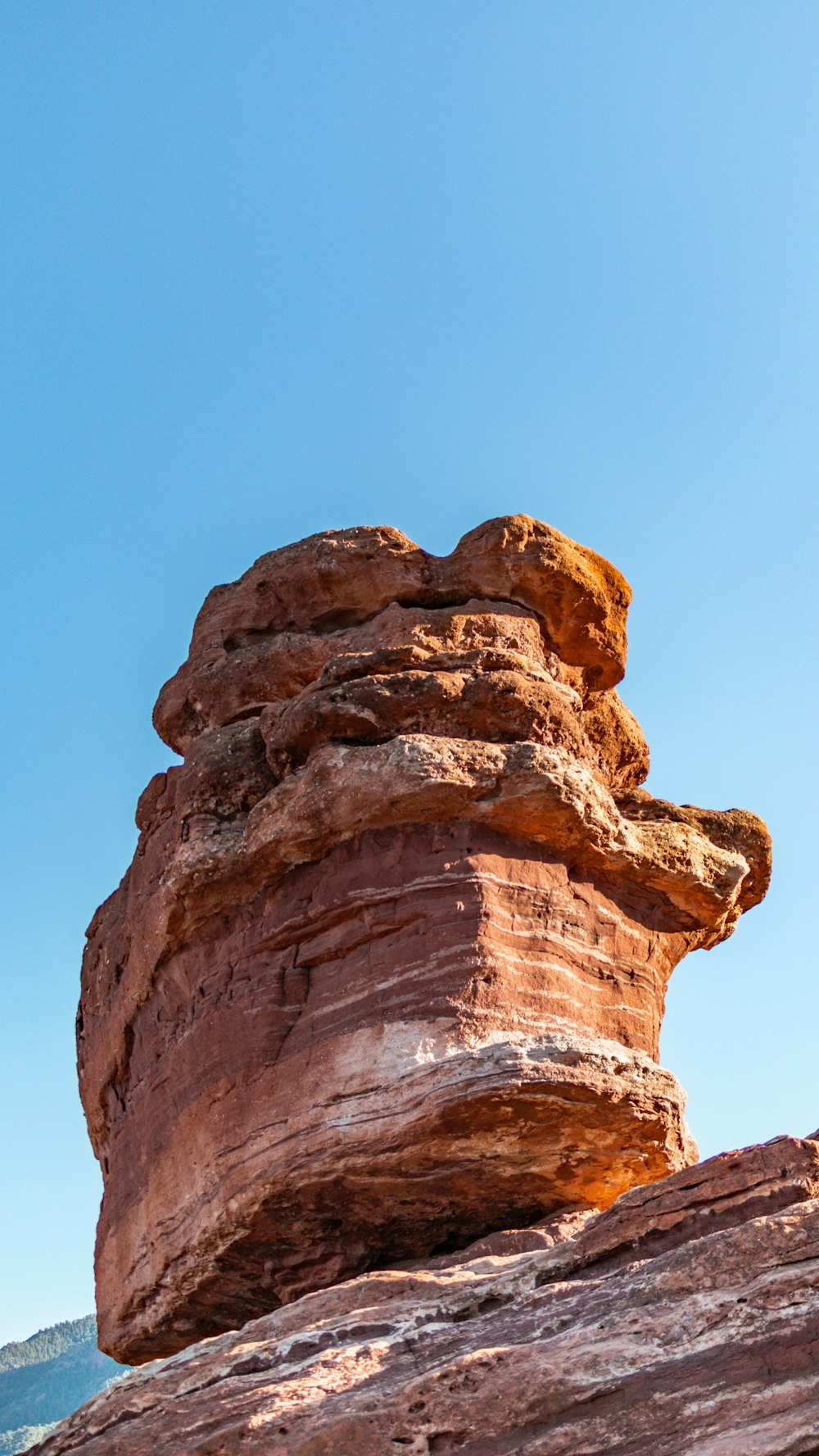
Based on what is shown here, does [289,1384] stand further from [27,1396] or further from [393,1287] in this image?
[27,1396]

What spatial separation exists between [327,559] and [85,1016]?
16.4ft

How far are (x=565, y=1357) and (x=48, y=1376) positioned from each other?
106m

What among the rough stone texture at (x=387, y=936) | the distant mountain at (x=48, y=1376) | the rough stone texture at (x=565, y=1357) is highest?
the distant mountain at (x=48, y=1376)

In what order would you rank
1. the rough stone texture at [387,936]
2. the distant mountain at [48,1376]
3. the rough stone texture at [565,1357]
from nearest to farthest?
1. the rough stone texture at [565,1357]
2. the rough stone texture at [387,936]
3. the distant mountain at [48,1376]

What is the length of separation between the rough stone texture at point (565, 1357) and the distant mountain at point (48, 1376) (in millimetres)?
83956

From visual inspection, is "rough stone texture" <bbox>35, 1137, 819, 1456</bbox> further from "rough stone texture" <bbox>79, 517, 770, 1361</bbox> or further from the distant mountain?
the distant mountain

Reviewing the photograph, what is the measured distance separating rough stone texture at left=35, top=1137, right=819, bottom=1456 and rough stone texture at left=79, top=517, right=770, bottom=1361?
57.0 inches

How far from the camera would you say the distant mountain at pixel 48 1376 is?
93.1 m

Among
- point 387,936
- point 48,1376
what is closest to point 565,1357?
point 387,936

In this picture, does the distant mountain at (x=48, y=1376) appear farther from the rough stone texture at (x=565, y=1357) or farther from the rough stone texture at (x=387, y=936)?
the rough stone texture at (x=565, y=1357)

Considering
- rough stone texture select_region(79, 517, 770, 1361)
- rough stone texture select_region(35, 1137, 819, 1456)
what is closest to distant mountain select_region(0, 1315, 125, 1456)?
rough stone texture select_region(79, 517, 770, 1361)

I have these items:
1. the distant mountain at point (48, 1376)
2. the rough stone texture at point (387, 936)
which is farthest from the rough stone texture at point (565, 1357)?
the distant mountain at point (48, 1376)

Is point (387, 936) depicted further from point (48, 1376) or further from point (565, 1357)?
point (48, 1376)

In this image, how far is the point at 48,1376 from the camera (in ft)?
335
